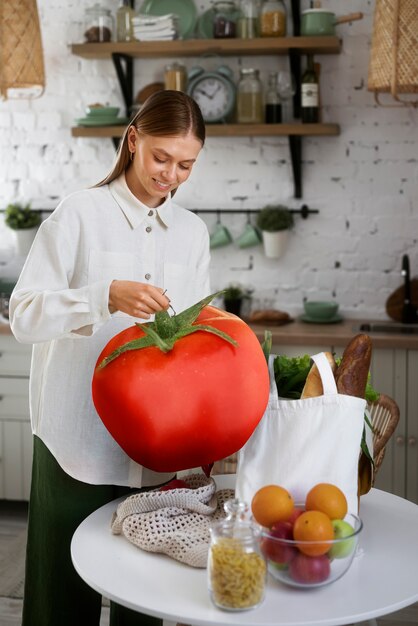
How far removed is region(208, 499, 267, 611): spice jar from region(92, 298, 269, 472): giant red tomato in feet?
0.55

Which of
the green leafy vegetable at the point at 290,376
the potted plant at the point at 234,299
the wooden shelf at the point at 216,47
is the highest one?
the wooden shelf at the point at 216,47

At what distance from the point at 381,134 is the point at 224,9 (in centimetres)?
88

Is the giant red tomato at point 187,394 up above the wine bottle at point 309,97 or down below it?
below

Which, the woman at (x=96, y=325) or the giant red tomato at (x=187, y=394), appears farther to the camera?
the woman at (x=96, y=325)

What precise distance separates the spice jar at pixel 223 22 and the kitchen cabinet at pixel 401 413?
140cm

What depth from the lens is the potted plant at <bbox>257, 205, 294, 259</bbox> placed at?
3.86 meters

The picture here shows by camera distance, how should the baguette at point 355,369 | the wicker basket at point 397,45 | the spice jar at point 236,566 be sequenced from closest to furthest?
the spice jar at point 236,566 < the baguette at point 355,369 < the wicker basket at point 397,45

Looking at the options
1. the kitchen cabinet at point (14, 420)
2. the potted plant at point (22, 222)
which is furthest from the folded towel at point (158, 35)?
the kitchen cabinet at point (14, 420)

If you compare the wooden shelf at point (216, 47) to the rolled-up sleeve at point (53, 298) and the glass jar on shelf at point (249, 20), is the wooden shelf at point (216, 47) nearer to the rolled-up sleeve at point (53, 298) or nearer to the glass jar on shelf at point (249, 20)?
the glass jar on shelf at point (249, 20)

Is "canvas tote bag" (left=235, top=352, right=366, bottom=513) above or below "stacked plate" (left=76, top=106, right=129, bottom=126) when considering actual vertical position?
below

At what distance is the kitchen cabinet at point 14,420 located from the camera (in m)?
3.69

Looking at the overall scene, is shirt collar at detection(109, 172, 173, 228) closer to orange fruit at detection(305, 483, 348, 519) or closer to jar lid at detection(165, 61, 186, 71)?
orange fruit at detection(305, 483, 348, 519)

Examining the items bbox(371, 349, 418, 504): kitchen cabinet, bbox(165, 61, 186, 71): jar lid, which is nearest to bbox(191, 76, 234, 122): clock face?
bbox(165, 61, 186, 71): jar lid

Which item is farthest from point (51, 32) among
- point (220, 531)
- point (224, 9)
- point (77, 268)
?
point (220, 531)
